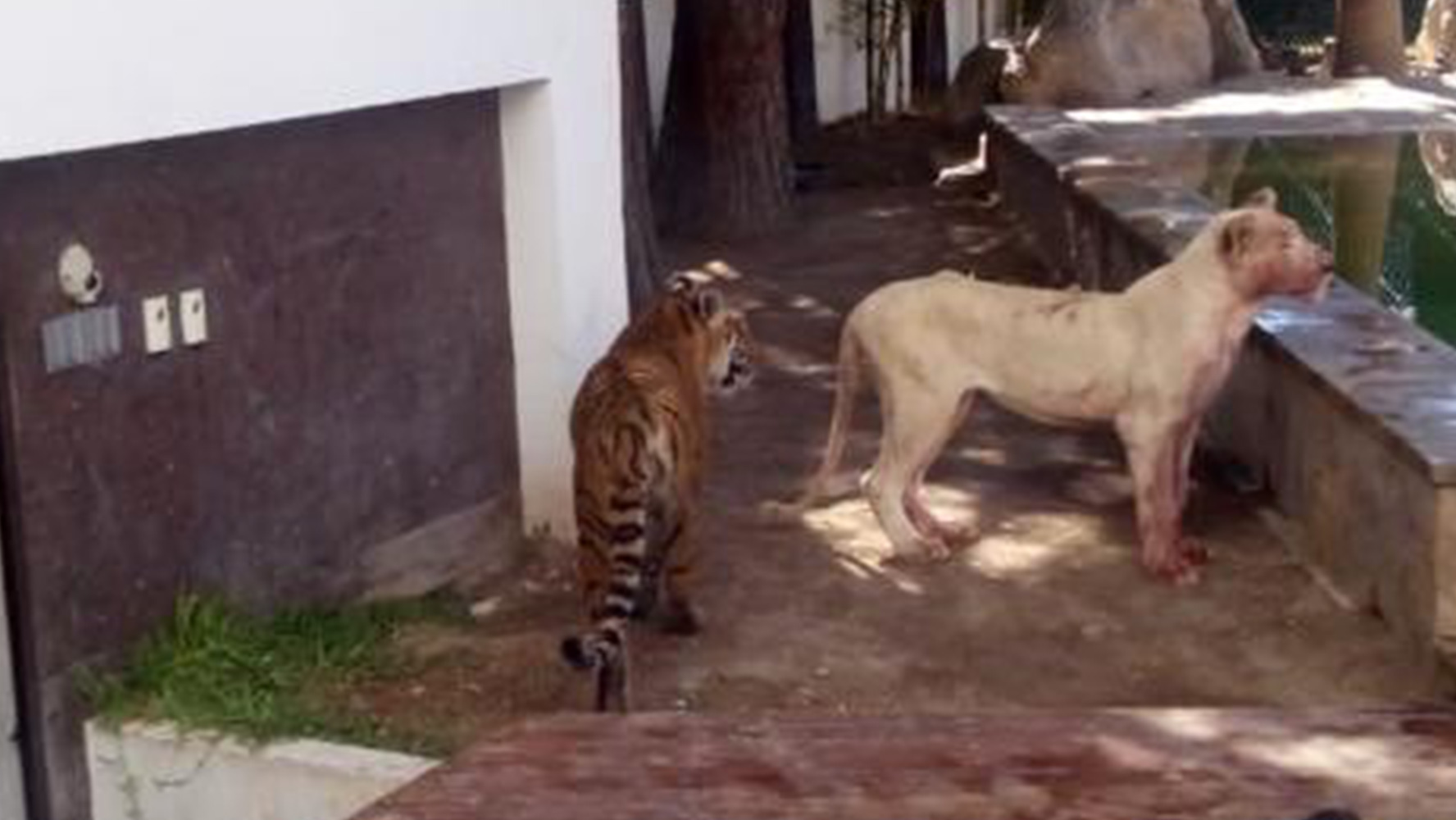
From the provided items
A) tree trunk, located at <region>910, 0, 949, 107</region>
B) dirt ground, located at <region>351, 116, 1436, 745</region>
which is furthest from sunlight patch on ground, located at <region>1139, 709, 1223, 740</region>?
tree trunk, located at <region>910, 0, 949, 107</region>

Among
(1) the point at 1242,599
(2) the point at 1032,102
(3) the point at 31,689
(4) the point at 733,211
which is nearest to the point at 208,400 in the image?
(3) the point at 31,689

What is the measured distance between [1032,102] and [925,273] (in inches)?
159

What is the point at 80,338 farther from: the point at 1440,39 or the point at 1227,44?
the point at 1440,39

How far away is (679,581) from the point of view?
22.0 feet

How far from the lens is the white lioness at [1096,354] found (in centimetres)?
682

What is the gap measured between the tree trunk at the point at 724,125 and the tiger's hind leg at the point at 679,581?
7.30m

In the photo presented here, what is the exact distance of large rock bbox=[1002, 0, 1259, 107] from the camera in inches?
646

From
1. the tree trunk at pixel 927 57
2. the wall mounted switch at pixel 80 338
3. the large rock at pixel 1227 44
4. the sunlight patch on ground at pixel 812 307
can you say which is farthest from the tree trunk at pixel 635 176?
the tree trunk at pixel 927 57

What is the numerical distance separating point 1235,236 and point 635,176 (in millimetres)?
4612

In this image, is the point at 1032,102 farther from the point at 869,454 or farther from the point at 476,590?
the point at 476,590

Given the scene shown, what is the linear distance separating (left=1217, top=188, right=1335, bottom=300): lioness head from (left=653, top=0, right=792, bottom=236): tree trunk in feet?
23.4

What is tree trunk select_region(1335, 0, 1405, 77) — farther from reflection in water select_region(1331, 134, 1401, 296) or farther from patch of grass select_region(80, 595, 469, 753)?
patch of grass select_region(80, 595, 469, 753)

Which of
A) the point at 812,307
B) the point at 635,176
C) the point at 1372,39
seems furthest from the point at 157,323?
the point at 1372,39

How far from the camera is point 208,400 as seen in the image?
6285 millimetres
